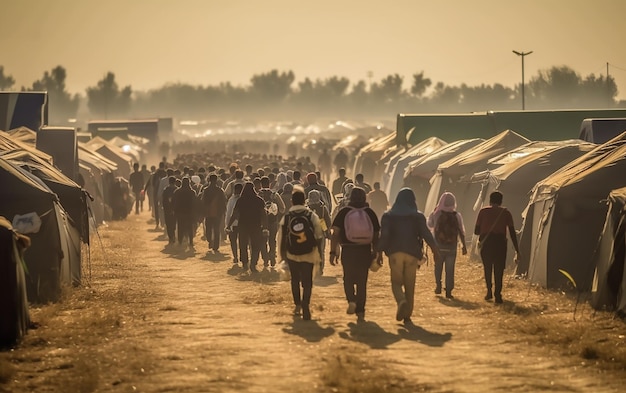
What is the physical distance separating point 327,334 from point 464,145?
63.5ft

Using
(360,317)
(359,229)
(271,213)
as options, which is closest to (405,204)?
(359,229)

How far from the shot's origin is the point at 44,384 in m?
13.5

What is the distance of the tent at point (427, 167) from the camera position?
114 ft

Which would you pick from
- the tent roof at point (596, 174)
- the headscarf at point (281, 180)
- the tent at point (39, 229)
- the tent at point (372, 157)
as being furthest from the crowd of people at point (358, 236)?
the tent at point (372, 157)

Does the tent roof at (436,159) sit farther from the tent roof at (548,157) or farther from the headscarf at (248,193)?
the headscarf at (248,193)

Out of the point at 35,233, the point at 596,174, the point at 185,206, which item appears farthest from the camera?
the point at 185,206

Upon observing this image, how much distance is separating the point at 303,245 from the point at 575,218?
528cm

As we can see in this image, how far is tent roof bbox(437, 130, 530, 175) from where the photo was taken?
99.7 feet

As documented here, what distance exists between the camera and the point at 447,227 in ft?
64.4

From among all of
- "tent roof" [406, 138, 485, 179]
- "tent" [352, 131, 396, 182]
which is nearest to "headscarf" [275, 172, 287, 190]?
"tent roof" [406, 138, 485, 179]

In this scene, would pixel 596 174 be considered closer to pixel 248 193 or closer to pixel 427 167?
pixel 248 193

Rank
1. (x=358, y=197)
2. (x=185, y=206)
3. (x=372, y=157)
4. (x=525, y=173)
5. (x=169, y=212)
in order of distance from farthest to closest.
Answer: (x=372, y=157) < (x=169, y=212) < (x=185, y=206) < (x=525, y=173) < (x=358, y=197)

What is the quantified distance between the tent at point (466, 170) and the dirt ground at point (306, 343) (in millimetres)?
7871

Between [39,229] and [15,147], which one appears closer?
[39,229]
